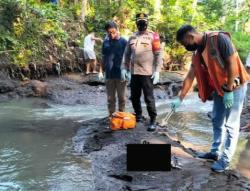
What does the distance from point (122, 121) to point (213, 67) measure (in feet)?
8.85

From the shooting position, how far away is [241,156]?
691 cm

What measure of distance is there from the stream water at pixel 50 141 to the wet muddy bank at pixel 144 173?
0.20 meters

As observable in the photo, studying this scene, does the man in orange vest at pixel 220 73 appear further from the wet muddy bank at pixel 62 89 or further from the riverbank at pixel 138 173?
the wet muddy bank at pixel 62 89

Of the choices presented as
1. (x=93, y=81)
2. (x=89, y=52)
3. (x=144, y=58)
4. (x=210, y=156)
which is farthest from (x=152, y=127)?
(x=89, y=52)

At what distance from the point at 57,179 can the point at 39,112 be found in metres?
5.37

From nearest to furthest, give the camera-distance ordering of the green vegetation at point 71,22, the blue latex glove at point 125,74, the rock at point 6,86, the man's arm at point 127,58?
the man's arm at point 127,58 → the blue latex glove at point 125,74 → the rock at point 6,86 → the green vegetation at point 71,22

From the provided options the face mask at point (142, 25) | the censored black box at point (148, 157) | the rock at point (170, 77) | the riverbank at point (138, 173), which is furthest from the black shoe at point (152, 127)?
the rock at point (170, 77)

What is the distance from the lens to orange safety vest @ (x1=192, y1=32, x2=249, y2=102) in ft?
15.8

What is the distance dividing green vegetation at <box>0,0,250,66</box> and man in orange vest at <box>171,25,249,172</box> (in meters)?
9.81

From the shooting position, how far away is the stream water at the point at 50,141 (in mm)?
5453

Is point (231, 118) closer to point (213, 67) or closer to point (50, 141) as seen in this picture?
point (213, 67)

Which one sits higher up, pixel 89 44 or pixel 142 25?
pixel 142 25

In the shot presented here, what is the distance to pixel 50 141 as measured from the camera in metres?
7.50

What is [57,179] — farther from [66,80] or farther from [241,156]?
[66,80]
